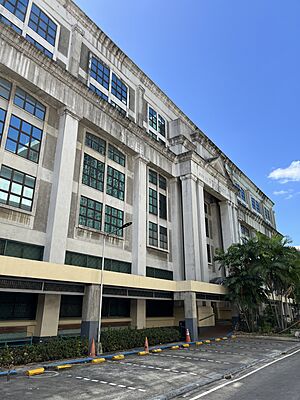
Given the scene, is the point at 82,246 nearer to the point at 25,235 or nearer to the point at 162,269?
the point at 25,235

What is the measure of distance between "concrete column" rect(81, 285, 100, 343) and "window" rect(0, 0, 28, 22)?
1833 cm

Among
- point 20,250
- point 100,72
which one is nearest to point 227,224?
point 100,72

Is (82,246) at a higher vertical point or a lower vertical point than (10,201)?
lower

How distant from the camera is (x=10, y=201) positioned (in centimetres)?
1670

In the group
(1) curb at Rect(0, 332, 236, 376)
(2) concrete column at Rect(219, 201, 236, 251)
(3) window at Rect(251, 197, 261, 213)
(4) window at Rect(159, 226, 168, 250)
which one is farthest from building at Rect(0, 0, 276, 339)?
(3) window at Rect(251, 197, 261, 213)

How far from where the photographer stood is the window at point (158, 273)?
25717 millimetres

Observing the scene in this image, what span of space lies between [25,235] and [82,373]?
8459mm

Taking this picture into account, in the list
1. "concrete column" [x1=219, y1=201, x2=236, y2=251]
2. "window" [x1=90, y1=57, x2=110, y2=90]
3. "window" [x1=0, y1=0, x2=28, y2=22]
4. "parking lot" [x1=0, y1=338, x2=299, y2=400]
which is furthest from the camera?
"concrete column" [x1=219, y1=201, x2=236, y2=251]

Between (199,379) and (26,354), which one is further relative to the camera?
(26,354)

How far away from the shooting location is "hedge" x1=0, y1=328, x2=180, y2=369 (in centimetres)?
1256

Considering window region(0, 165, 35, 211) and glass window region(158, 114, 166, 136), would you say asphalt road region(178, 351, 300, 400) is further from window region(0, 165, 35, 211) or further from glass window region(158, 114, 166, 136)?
glass window region(158, 114, 166, 136)

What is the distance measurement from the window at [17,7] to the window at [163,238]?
1985 cm

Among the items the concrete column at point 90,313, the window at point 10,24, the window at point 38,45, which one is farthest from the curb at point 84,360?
the window at point 10,24

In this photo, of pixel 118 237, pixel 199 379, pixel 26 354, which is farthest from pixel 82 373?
pixel 118 237
